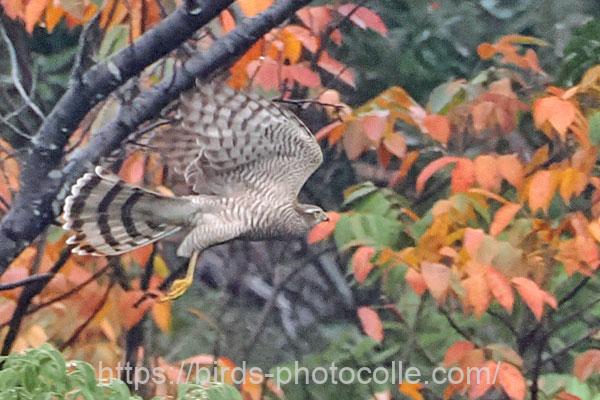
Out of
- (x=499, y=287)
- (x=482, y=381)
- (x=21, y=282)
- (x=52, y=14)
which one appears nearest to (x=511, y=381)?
(x=482, y=381)

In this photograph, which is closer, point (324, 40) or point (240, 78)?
point (240, 78)

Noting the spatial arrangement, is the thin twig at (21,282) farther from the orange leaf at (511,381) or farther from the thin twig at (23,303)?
the orange leaf at (511,381)

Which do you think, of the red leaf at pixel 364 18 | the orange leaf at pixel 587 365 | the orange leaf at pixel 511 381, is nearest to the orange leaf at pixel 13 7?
the red leaf at pixel 364 18

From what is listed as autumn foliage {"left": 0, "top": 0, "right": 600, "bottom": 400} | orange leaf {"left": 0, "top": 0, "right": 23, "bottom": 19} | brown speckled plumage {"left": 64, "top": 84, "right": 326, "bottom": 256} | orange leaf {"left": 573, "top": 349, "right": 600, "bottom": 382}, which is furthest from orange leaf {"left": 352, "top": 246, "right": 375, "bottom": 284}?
orange leaf {"left": 0, "top": 0, "right": 23, "bottom": 19}

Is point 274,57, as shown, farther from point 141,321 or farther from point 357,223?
point 141,321

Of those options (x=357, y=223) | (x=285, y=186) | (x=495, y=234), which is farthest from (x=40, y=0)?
(x=495, y=234)

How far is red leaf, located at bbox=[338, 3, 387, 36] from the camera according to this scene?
2.01 m

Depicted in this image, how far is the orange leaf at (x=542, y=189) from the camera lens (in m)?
1.85

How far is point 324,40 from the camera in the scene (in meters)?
2.01

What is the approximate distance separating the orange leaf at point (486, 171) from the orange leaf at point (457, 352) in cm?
27

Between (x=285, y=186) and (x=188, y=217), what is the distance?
16cm

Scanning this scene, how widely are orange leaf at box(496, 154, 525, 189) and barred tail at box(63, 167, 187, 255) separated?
530 mm

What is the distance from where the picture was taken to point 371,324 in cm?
201

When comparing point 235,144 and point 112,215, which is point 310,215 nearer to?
point 235,144
